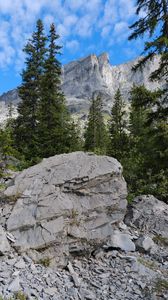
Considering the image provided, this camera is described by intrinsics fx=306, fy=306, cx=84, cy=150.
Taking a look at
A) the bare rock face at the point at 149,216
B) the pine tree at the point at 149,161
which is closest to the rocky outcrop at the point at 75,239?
the bare rock face at the point at 149,216

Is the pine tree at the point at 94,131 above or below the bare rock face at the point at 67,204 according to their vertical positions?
above

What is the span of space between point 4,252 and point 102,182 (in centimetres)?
454

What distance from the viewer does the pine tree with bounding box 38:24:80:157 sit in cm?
2030

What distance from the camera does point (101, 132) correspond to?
1620 inches

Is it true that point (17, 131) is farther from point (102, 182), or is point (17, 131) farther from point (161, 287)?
point (161, 287)

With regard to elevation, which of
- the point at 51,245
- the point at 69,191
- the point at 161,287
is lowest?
the point at 161,287

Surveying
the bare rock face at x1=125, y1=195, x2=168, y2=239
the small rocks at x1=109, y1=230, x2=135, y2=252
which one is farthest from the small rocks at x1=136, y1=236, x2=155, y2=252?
the bare rock face at x1=125, y1=195, x2=168, y2=239

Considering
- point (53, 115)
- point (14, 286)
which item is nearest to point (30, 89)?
point (53, 115)

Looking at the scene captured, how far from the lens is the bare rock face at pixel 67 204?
9.46 meters

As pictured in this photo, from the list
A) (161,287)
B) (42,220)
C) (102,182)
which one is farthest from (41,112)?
(161,287)

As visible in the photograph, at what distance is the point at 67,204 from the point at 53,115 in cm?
1216

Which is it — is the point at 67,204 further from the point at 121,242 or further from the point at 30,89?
the point at 30,89

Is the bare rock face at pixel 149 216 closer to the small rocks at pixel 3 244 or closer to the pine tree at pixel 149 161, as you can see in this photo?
the pine tree at pixel 149 161

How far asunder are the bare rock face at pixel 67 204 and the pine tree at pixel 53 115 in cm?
804
